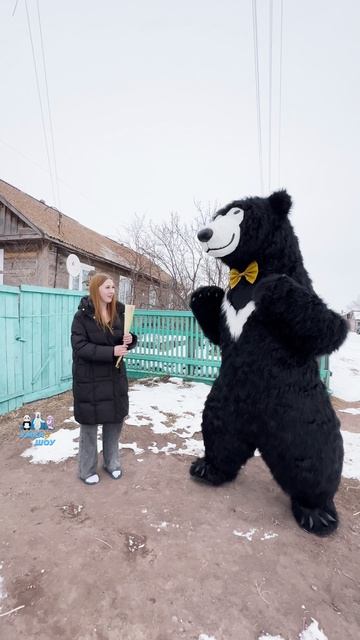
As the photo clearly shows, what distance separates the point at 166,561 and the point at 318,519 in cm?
94

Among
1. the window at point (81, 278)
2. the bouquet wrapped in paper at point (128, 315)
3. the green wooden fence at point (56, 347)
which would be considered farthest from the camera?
the window at point (81, 278)

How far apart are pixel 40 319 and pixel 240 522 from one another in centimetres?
371

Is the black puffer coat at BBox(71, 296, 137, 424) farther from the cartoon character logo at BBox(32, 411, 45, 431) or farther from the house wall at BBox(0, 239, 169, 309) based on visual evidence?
the house wall at BBox(0, 239, 169, 309)

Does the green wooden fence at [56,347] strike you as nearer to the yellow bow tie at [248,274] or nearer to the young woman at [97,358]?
the young woman at [97,358]

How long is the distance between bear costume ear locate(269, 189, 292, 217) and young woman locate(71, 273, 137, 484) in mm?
1227

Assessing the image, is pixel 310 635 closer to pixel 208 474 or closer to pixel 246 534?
pixel 246 534

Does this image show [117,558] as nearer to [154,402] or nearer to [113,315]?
[113,315]

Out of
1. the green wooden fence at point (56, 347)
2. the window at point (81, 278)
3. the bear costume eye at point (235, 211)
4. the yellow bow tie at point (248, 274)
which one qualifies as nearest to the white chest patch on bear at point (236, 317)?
the yellow bow tie at point (248, 274)

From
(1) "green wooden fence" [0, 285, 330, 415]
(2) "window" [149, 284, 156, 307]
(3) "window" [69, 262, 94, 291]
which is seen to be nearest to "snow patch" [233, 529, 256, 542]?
(1) "green wooden fence" [0, 285, 330, 415]

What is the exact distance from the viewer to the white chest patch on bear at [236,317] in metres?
2.04

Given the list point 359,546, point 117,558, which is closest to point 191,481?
point 117,558

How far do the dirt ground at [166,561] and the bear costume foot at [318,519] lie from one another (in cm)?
5

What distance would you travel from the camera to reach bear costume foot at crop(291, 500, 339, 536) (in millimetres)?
1894

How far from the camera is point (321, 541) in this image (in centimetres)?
187
